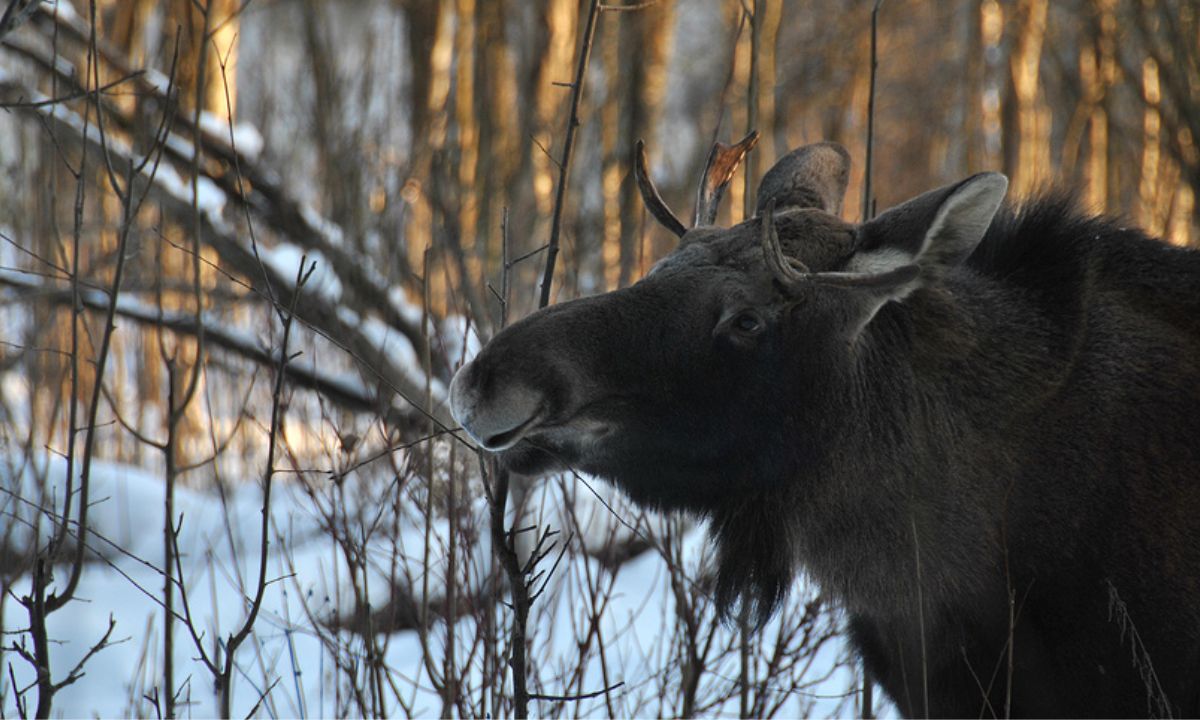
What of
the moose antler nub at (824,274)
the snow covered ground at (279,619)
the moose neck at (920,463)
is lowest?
the moose neck at (920,463)

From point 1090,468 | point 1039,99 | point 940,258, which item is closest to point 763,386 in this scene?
point 940,258

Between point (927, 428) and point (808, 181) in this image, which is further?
point (808, 181)

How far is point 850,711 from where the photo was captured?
17.6ft

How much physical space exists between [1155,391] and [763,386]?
3.56ft

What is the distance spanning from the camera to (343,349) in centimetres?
340

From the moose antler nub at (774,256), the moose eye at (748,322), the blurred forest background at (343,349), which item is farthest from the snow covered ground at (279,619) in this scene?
the moose antler nub at (774,256)

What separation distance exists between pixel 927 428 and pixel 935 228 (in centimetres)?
66

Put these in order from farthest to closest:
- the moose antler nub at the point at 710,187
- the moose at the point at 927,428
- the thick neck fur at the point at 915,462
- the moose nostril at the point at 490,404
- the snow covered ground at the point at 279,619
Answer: the snow covered ground at the point at 279,619
the moose antler nub at the point at 710,187
the thick neck fur at the point at 915,462
the moose at the point at 927,428
the moose nostril at the point at 490,404

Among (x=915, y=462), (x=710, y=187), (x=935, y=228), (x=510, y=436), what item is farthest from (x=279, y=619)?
(x=935, y=228)

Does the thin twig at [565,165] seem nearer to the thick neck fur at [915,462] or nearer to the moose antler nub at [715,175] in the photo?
the moose antler nub at [715,175]

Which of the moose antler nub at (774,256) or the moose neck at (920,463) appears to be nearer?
the moose antler nub at (774,256)

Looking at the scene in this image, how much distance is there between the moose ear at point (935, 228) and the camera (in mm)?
2984

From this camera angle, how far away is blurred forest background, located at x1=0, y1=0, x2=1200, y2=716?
3.69 metres

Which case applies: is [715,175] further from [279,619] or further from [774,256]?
[279,619]
